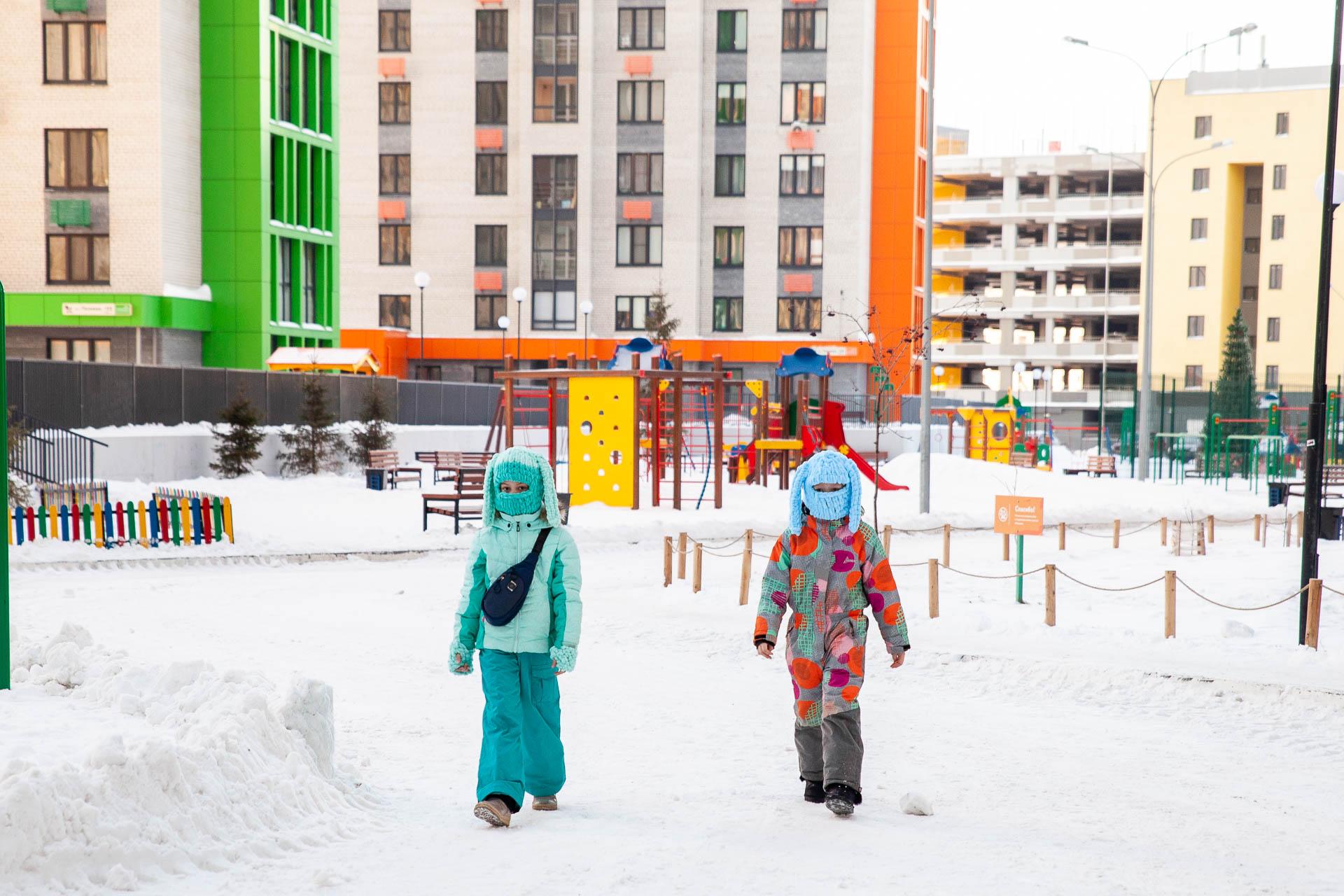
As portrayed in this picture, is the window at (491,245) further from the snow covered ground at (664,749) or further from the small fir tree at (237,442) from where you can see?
the snow covered ground at (664,749)

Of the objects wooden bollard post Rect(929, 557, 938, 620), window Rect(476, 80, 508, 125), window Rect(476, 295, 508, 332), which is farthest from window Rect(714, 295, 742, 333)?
wooden bollard post Rect(929, 557, 938, 620)

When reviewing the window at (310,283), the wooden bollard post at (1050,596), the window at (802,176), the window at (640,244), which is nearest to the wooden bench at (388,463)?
the window at (310,283)

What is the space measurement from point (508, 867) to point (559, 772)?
103 centimetres

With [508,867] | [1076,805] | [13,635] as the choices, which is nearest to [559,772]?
[508,867]

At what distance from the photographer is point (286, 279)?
43438mm

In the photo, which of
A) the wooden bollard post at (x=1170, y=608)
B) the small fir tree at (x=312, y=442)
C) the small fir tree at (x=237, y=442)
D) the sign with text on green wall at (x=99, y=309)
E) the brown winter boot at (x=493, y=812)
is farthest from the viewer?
the sign with text on green wall at (x=99, y=309)

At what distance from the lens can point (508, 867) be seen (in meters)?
5.47

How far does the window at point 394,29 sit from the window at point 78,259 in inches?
983

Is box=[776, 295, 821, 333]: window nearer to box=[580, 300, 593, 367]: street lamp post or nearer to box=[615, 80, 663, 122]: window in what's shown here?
box=[580, 300, 593, 367]: street lamp post

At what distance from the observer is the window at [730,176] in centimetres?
5991

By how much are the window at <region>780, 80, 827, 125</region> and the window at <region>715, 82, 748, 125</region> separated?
1.60 metres

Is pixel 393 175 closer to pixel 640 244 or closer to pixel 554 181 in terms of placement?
pixel 554 181

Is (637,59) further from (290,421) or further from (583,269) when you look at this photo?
(290,421)

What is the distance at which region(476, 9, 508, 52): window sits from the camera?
198ft
